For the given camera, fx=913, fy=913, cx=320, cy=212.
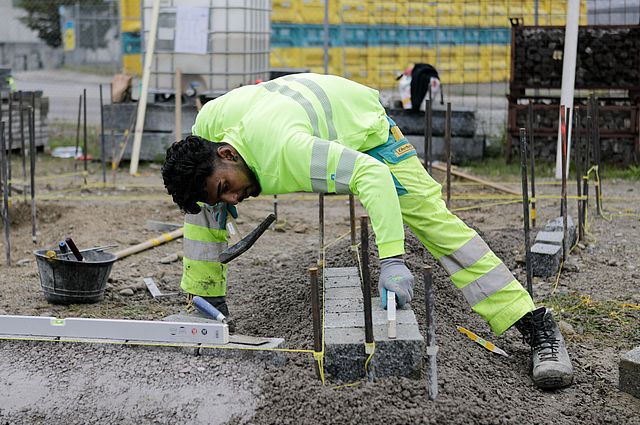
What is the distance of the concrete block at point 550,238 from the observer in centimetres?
655

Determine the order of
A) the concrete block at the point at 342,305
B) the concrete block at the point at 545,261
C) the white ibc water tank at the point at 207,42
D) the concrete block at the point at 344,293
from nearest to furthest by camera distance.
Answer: the concrete block at the point at 342,305 < the concrete block at the point at 344,293 < the concrete block at the point at 545,261 < the white ibc water tank at the point at 207,42

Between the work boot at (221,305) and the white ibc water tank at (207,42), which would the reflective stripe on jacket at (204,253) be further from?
the white ibc water tank at (207,42)

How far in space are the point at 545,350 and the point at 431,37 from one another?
11722 millimetres

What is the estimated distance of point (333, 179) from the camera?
3764 millimetres

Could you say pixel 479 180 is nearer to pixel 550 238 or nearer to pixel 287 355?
pixel 550 238

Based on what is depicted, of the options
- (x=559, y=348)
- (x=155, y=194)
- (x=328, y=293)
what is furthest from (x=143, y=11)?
(x=559, y=348)

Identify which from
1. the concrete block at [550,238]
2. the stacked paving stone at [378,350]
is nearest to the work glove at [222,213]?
the stacked paving stone at [378,350]

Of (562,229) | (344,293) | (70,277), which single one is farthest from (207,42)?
(344,293)

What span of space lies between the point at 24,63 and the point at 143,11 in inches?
606

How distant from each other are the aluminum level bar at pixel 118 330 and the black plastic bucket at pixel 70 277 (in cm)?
106

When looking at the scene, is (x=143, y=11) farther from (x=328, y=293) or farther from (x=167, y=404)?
(x=167, y=404)

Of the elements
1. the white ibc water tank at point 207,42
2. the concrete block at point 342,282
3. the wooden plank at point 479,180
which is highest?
the white ibc water tank at point 207,42

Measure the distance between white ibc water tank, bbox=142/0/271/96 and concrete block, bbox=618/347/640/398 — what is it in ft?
24.8

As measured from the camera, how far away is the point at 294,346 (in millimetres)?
4344
